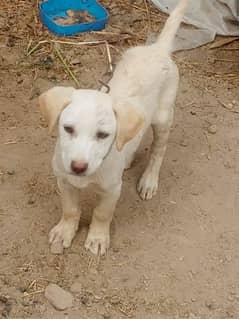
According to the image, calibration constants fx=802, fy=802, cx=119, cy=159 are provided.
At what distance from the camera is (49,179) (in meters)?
4.05

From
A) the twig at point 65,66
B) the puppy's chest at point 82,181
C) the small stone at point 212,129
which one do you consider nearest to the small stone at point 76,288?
the puppy's chest at point 82,181

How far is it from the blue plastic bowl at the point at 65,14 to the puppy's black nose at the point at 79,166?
7.46 ft

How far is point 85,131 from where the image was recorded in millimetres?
3041

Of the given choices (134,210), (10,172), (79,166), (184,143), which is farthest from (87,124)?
(184,143)

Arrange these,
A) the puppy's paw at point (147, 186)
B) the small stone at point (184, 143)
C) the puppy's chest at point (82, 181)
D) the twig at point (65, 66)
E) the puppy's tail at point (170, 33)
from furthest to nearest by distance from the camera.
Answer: the twig at point (65, 66) < the small stone at point (184, 143) < the puppy's paw at point (147, 186) < the puppy's tail at point (170, 33) < the puppy's chest at point (82, 181)

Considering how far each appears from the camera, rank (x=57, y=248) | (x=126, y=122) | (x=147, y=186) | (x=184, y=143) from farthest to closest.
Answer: (x=184, y=143)
(x=147, y=186)
(x=57, y=248)
(x=126, y=122)

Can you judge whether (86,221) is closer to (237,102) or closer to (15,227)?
(15,227)

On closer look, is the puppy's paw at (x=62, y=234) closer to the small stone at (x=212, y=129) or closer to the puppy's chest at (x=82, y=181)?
the puppy's chest at (x=82, y=181)

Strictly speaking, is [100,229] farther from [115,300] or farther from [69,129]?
[69,129]

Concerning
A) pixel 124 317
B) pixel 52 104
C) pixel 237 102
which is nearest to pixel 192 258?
pixel 124 317

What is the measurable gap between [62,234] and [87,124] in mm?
839

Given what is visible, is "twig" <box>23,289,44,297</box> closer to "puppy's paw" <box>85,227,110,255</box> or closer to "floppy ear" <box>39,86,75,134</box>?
"puppy's paw" <box>85,227,110,255</box>

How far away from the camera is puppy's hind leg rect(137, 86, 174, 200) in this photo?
154 inches

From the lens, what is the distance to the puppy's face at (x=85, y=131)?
120 inches
